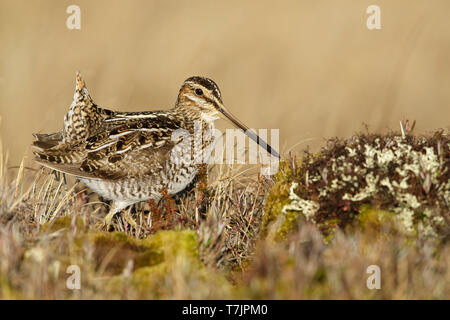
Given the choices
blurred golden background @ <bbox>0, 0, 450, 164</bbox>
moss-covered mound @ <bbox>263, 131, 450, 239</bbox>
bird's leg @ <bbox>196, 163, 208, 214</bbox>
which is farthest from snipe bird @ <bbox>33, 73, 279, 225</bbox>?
blurred golden background @ <bbox>0, 0, 450, 164</bbox>

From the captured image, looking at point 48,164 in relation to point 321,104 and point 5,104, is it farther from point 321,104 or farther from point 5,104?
point 321,104

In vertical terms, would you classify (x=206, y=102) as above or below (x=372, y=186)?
above

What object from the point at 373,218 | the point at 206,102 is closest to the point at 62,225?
the point at 373,218

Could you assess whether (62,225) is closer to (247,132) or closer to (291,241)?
(291,241)

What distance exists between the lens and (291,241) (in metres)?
4.36

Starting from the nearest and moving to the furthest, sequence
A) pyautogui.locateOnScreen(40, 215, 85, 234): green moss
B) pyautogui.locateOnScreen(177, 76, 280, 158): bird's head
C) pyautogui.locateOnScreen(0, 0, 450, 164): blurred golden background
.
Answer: pyautogui.locateOnScreen(40, 215, 85, 234): green moss → pyautogui.locateOnScreen(177, 76, 280, 158): bird's head → pyautogui.locateOnScreen(0, 0, 450, 164): blurred golden background

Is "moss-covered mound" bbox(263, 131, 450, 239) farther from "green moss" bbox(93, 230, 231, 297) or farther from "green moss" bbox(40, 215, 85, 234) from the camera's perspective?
"green moss" bbox(40, 215, 85, 234)

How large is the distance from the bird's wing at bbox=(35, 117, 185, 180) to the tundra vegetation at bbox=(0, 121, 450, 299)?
428 mm

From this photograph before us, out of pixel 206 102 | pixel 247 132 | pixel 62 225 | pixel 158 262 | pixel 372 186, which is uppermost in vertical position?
pixel 206 102

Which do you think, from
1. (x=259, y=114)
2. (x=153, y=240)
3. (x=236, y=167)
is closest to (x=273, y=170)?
(x=236, y=167)

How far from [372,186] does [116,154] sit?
2771 millimetres

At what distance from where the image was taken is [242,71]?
12.7 metres

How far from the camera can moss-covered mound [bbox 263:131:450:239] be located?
14.6 ft

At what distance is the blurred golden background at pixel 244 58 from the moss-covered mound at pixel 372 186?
18.6 ft
